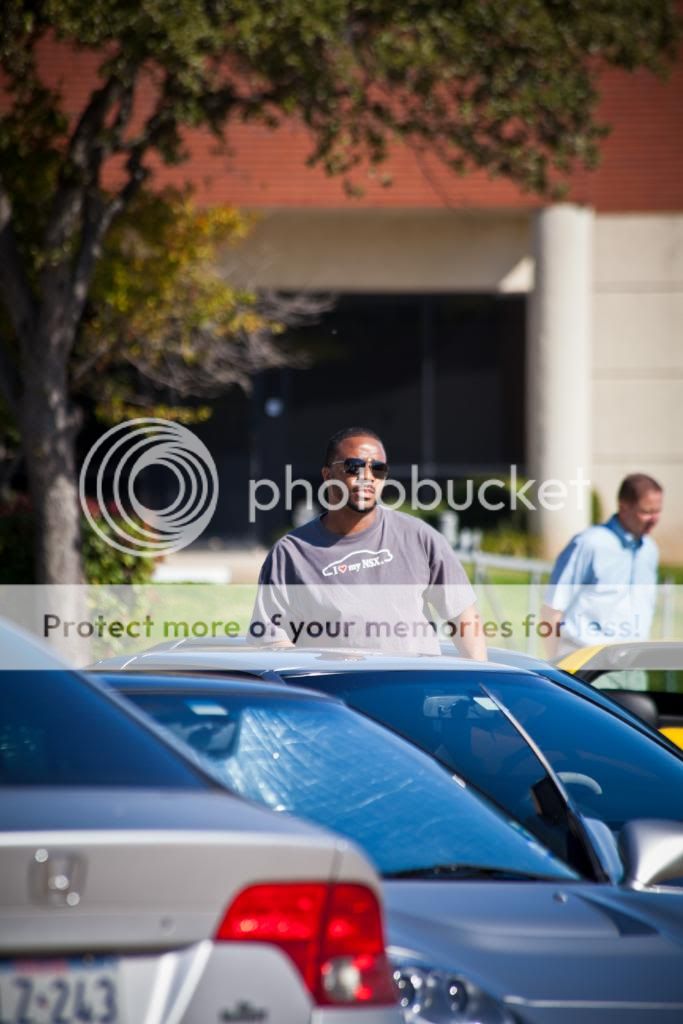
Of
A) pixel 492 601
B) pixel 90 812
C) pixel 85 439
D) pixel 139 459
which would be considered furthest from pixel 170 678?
pixel 85 439

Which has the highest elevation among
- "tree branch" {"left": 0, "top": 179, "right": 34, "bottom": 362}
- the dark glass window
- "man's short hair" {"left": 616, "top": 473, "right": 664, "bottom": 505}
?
"tree branch" {"left": 0, "top": 179, "right": 34, "bottom": 362}

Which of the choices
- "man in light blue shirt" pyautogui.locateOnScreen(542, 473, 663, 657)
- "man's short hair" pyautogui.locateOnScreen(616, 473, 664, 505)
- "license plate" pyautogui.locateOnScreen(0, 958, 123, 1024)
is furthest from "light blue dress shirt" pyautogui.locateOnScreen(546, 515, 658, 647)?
"license plate" pyautogui.locateOnScreen(0, 958, 123, 1024)

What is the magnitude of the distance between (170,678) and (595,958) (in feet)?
4.43

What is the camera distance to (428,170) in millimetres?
21609

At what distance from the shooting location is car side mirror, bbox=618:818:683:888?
3.74m

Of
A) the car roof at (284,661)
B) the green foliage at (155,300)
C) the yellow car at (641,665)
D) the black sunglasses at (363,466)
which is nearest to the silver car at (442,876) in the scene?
the car roof at (284,661)

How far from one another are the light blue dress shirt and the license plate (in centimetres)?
621

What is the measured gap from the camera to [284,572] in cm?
615

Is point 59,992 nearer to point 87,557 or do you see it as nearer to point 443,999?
point 443,999
